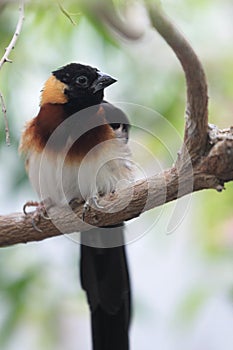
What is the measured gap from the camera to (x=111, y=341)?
1.52m

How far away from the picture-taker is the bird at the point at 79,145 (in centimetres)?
120

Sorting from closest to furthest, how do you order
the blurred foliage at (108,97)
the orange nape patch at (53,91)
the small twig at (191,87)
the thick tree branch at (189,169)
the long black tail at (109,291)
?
the small twig at (191,87)
the thick tree branch at (189,169)
the blurred foliage at (108,97)
the orange nape patch at (53,91)
the long black tail at (109,291)

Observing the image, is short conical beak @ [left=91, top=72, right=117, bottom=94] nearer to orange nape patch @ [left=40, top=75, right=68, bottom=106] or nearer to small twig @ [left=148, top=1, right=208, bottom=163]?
orange nape patch @ [left=40, top=75, right=68, bottom=106]

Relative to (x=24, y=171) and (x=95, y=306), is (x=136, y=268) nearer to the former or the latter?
(x=95, y=306)

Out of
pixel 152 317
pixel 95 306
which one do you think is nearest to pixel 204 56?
pixel 95 306

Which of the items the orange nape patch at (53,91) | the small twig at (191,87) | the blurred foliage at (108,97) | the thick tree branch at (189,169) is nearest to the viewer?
the small twig at (191,87)

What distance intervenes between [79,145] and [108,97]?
0.10m

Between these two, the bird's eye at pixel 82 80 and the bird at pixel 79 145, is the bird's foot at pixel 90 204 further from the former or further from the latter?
the bird's eye at pixel 82 80

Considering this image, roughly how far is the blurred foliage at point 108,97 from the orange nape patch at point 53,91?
2cm

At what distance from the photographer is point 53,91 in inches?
48.6

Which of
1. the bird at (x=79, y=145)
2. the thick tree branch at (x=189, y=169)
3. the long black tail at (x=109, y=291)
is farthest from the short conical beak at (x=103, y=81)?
the long black tail at (x=109, y=291)

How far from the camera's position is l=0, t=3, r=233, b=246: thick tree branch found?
0.95 meters

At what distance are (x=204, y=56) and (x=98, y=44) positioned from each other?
0.91 ft

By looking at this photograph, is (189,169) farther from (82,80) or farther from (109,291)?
(109,291)
